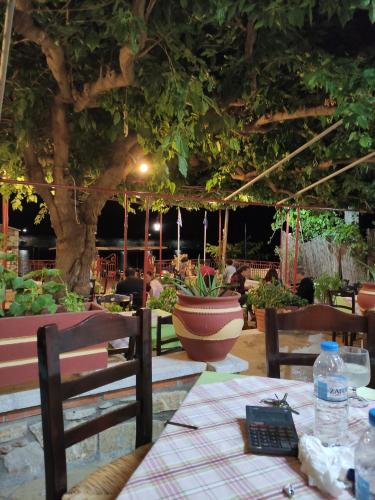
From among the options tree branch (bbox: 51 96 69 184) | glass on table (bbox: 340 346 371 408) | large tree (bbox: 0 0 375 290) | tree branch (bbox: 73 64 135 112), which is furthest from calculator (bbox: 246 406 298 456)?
tree branch (bbox: 51 96 69 184)

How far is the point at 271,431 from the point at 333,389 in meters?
0.21

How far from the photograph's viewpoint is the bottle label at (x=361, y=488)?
76 centimetres

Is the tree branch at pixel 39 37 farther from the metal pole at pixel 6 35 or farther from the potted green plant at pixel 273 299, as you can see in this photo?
the potted green plant at pixel 273 299

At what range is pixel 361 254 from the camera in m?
9.08

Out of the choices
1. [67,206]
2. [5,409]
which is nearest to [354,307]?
[67,206]

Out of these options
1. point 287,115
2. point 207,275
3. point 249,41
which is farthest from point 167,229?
point 249,41

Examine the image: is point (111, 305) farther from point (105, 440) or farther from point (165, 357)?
point (105, 440)

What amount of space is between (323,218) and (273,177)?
174 inches

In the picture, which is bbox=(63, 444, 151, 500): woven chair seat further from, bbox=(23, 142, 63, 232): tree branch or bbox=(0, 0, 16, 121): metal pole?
bbox=(23, 142, 63, 232): tree branch

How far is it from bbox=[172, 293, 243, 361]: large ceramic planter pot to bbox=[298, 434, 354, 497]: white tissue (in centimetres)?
149

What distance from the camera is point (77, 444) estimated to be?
2.06m

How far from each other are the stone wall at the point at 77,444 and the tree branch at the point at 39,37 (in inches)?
99.8

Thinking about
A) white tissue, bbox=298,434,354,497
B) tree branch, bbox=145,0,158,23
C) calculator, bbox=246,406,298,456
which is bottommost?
calculator, bbox=246,406,298,456

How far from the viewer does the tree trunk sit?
15.8 feet
